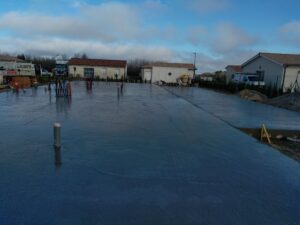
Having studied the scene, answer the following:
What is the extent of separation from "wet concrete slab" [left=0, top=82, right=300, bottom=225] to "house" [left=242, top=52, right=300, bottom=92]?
23241 mm

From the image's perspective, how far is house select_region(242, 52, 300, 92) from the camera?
3040 cm

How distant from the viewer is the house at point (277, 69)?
1197 inches

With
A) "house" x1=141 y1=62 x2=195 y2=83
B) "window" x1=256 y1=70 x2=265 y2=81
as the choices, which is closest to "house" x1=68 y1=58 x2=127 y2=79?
"house" x1=141 y1=62 x2=195 y2=83

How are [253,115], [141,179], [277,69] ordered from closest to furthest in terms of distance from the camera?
[141,179]
[253,115]
[277,69]

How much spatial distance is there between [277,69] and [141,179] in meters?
31.1

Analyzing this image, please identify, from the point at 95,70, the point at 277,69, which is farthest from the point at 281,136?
the point at 95,70

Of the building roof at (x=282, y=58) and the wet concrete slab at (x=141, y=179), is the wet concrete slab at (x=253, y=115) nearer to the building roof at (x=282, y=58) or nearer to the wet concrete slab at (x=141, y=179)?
the wet concrete slab at (x=141, y=179)

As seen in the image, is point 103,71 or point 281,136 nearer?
point 281,136

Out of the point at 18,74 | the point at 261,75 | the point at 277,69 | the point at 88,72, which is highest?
the point at 277,69

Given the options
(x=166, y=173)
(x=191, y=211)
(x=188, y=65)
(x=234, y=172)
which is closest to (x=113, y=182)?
(x=166, y=173)

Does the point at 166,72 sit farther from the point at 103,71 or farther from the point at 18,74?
the point at 18,74

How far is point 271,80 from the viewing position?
33.5 meters

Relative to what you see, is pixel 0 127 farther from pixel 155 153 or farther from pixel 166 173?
pixel 166 173

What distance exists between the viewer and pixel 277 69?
31891 millimetres
